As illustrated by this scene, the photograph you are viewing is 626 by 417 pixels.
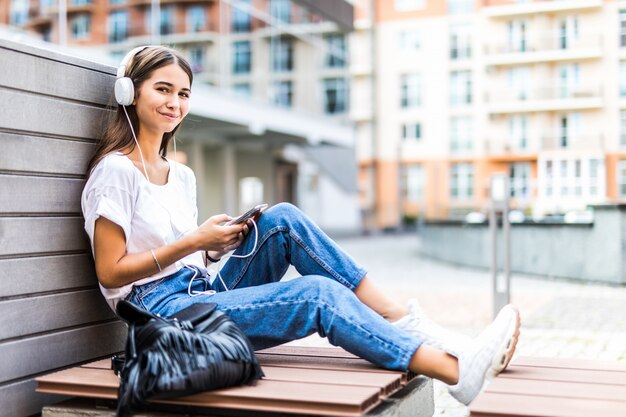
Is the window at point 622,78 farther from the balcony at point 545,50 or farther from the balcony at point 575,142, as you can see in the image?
the balcony at point 575,142

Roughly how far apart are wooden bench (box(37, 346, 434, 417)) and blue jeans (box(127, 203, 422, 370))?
0.10 metres

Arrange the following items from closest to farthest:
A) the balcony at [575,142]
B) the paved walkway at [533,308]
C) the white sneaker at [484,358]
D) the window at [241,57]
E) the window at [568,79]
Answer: the white sneaker at [484,358] < the paved walkway at [533,308] < the window at [241,57] < the balcony at [575,142] < the window at [568,79]

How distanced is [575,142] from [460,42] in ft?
27.6

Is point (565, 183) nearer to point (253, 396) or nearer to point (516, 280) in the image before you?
point (516, 280)

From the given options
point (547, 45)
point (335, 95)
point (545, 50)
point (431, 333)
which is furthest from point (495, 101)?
point (431, 333)

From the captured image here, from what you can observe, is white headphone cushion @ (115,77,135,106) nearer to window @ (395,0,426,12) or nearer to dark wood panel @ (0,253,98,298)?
dark wood panel @ (0,253,98,298)

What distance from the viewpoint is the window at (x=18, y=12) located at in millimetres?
15570

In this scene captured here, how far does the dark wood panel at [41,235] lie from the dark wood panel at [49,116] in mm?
311

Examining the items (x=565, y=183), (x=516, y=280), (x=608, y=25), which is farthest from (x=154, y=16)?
(x=608, y=25)

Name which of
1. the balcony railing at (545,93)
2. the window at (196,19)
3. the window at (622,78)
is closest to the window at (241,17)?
the window at (196,19)

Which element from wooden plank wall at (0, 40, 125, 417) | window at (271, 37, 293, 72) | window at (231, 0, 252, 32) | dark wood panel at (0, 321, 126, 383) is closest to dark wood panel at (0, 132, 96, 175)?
wooden plank wall at (0, 40, 125, 417)

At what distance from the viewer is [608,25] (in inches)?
1639

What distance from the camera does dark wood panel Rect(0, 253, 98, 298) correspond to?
2734mm

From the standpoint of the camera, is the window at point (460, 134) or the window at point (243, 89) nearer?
the window at point (243, 89)
